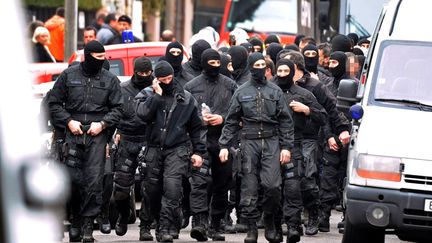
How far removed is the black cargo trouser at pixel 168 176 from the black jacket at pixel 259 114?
42 centimetres

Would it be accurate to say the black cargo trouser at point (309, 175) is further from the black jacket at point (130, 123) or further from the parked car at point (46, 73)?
the parked car at point (46, 73)

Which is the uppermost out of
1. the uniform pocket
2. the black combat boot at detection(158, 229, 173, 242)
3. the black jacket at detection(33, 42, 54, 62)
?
the uniform pocket

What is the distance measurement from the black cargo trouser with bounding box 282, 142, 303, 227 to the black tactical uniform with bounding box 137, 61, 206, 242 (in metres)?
0.84

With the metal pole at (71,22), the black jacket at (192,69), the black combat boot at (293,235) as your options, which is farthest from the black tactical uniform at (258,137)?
the metal pole at (71,22)

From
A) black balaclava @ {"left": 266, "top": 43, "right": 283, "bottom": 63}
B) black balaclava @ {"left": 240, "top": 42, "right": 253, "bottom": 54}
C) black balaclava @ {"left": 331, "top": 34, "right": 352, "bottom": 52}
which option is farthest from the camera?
black balaclava @ {"left": 331, "top": 34, "right": 352, "bottom": 52}

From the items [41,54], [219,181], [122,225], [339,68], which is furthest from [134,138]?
[41,54]

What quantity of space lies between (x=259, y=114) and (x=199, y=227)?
127cm

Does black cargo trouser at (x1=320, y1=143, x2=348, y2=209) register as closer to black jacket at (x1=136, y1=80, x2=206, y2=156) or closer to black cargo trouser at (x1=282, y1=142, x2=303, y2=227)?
black cargo trouser at (x1=282, y1=142, x2=303, y2=227)

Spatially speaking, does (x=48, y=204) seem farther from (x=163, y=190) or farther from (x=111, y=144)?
(x=111, y=144)

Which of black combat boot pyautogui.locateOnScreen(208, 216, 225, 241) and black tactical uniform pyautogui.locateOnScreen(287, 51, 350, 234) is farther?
black tactical uniform pyautogui.locateOnScreen(287, 51, 350, 234)

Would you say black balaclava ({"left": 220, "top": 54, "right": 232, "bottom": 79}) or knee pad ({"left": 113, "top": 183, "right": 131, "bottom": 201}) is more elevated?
black balaclava ({"left": 220, "top": 54, "right": 232, "bottom": 79})

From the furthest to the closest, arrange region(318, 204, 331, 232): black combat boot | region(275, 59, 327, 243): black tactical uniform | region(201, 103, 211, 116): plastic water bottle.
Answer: region(318, 204, 331, 232): black combat boot
region(201, 103, 211, 116): plastic water bottle
region(275, 59, 327, 243): black tactical uniform

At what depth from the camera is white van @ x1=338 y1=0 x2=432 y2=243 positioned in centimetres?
871

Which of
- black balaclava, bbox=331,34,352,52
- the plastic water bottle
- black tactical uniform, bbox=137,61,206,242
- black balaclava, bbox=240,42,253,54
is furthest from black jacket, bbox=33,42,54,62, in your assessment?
black tactical uniform, bbox=137,61,206,242
